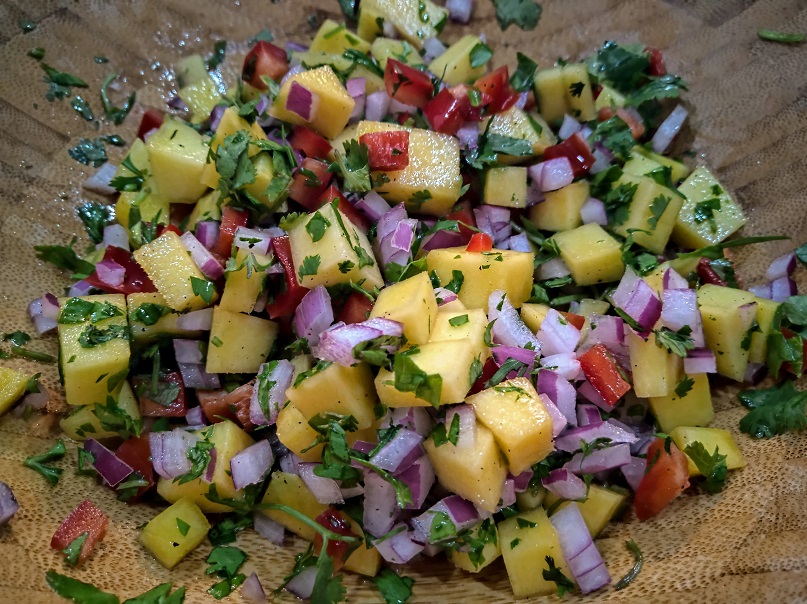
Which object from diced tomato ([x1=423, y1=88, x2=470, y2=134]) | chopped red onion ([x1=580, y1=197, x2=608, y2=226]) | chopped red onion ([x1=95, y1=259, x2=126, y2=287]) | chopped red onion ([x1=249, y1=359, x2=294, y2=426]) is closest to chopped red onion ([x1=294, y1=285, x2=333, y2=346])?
chopped red onion ([x1=249, y1=359, x2=294, y2=426])

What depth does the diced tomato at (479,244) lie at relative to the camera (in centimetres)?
216

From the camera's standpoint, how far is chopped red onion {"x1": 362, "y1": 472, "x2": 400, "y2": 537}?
1.90 meters

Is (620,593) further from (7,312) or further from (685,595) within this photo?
(7,312)

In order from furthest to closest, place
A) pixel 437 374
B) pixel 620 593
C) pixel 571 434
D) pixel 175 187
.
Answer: pixel 175 187, pixel 571 434, pixel 620 593, pixel 437 374

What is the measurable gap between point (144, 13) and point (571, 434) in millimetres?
2606

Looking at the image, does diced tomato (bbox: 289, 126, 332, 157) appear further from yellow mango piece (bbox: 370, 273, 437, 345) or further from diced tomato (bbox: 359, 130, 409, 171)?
yellow mango piece (bbox: 370, 273, 437, 345)

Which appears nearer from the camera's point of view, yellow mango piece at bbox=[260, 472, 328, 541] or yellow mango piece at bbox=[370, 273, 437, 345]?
yellow mango piece at bbox=[370, 273, 437, 345]

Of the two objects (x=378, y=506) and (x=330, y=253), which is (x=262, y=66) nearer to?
(x=330, y=253)

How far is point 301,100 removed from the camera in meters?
2.31

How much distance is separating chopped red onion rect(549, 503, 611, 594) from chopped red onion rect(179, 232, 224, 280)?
1.37 meters

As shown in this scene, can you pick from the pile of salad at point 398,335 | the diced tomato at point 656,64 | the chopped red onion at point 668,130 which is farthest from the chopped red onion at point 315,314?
the diced tomato at point 656,64

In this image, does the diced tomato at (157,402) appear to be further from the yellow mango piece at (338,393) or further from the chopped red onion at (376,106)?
the chopped red onion at (376,106)

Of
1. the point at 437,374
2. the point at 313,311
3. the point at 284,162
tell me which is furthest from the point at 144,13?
the point at 437,374

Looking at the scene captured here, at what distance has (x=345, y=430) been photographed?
188 centimetres
